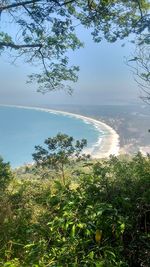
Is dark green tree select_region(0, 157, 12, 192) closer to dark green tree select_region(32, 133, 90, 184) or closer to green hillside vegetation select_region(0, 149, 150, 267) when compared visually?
green hillside vegetation select_region(0, 149, 150, 267)

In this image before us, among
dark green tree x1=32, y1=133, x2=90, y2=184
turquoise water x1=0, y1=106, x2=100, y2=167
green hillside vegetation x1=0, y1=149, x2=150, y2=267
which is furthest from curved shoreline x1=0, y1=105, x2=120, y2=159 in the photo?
green hillside vegetation x1=0, y1=149, x2=150, y2=267

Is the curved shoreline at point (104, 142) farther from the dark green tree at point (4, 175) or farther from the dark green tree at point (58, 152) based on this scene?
the dark green tree at point (4, 175)

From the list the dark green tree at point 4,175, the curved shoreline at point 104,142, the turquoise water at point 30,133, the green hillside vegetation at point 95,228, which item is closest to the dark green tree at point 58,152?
the dark green tree at point 4,175

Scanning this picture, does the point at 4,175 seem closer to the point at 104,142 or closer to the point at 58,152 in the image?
the point at 58,152

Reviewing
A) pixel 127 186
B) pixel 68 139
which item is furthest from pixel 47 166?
pixel 127 186

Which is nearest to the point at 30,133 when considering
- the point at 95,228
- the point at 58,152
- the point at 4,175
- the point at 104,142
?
the point at 104,142

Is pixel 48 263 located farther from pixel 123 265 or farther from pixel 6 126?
pixel 6 126
